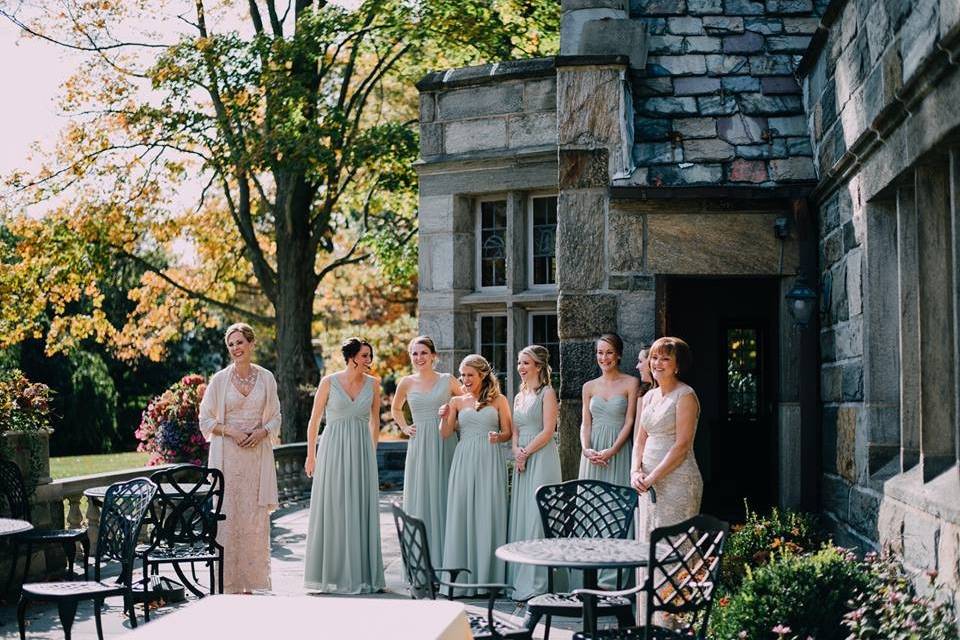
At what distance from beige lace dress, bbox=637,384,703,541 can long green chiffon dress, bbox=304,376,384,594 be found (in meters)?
2.89

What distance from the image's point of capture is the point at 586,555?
5.60 metres

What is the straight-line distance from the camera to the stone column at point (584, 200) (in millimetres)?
8664

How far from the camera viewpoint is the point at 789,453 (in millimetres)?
8234

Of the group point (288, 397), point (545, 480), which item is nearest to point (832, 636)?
point (545, 480)

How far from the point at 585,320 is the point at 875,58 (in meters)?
3.25

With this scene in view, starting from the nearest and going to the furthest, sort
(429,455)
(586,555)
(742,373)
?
(586,555), (429,455), (742,373)

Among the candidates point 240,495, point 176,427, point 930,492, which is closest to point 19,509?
point 240,495

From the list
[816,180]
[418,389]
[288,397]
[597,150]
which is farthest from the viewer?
[288,397]

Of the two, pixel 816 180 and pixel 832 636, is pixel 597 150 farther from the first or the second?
pixel 832 636

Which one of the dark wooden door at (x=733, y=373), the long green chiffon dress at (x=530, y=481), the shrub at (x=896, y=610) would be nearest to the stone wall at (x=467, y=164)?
the long green chiffon dress at (x=530, y=481)

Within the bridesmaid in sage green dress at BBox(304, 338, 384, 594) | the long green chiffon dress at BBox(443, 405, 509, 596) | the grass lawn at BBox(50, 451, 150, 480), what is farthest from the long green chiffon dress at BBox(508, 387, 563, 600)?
the grass lawn at BBox(50, 451, 150, 480)

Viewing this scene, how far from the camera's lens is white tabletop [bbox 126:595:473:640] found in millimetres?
2418

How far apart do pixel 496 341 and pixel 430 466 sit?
2418 mm

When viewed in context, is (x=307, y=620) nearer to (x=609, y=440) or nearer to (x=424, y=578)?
(x=424, y=578)
